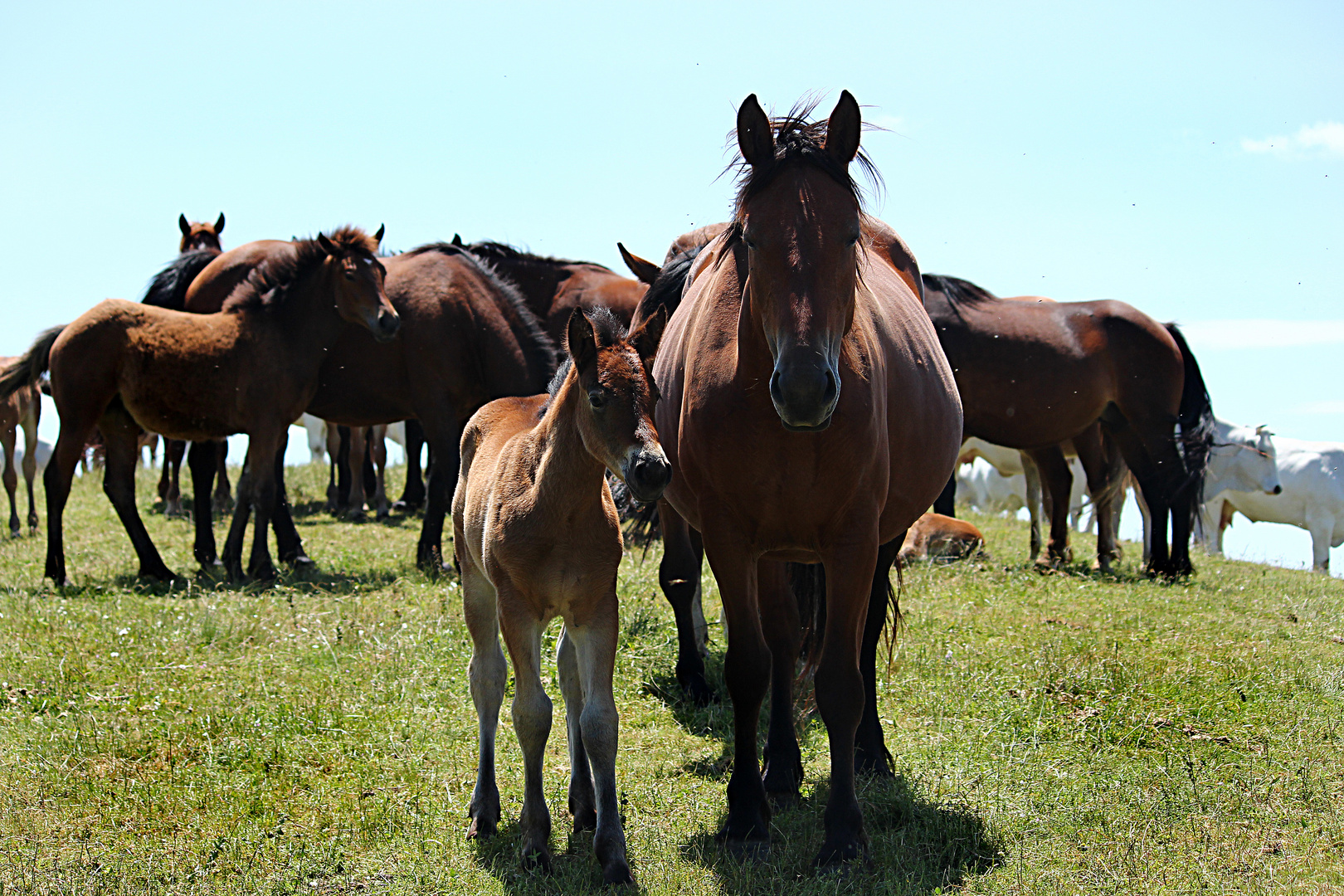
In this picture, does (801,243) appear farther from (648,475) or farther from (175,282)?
(175,282)

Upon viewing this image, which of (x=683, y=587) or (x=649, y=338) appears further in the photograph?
→ (x=683, y=587)

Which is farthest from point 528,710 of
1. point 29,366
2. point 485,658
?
point 29,366

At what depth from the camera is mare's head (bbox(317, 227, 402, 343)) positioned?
8961mm

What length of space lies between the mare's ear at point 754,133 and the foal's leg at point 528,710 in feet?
6.19

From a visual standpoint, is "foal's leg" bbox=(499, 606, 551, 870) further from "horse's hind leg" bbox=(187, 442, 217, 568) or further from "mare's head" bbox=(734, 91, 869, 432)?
"horse's hind leg" bbox=(187, 442, 217, 568)

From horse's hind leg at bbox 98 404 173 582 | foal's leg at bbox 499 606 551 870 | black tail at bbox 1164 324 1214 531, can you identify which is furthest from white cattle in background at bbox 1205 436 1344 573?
foal's leg at bbox 499 606 551 870

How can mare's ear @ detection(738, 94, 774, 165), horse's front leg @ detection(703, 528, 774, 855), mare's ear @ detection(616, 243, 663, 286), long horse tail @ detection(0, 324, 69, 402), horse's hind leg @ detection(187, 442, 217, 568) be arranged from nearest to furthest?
mare's ear @ detection(738, 94, 774, 165) → horse's front leg @ detection(703, 528, 774, 855) → mare's ear @ detection(616, 243, 663, 286) → long horse tail @ detection(0, 324, 69, 402) → horse's hind leg @ detection(187, 442, 217, 568)

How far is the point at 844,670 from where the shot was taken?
3.95 metres

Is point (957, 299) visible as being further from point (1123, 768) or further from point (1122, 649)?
point (1123, 768)

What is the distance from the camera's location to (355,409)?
10.2 m

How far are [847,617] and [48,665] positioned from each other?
4695mm

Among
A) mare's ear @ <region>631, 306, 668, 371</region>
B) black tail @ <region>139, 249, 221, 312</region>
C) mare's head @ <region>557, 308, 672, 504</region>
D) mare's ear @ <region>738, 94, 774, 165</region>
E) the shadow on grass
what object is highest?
black tail @ <region>139, 249, 221, 312</region>

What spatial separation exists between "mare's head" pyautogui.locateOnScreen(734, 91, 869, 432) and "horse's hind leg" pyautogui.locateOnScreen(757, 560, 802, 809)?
1042 millimetres

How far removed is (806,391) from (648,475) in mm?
578
